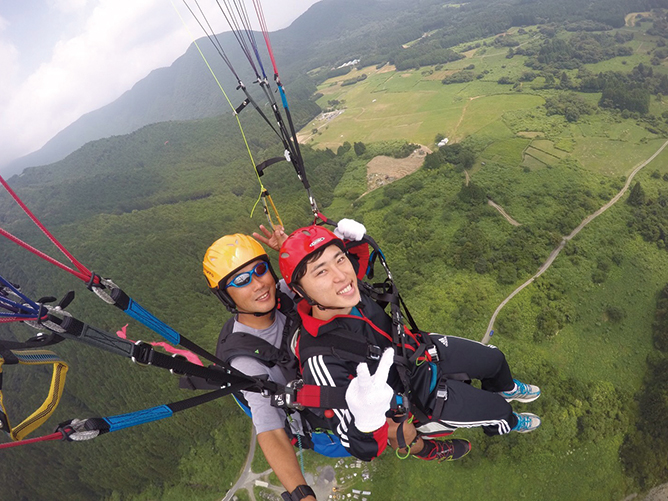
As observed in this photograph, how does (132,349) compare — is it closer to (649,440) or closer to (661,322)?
(649,440)

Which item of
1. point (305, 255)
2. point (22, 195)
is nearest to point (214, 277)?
point (305, 255)

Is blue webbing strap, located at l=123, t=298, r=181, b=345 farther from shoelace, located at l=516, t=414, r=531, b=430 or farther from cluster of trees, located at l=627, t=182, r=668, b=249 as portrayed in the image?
cluster of trees, located at l=627, t=182, r=668, b=249

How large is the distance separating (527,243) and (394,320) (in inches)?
1150

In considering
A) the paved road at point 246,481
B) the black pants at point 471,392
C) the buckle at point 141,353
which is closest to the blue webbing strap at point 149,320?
the buckle at point 141,353

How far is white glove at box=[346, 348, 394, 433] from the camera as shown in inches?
107

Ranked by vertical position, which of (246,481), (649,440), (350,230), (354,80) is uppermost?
(350,230)

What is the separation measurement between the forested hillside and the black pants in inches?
604

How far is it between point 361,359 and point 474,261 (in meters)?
26.7


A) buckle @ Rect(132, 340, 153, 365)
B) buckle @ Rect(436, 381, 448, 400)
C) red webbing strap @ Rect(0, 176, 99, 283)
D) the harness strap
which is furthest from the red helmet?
buckle @ Rect(436, 381, 448, 400)

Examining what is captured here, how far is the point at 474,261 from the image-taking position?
2712cm

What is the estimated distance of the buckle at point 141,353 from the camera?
2031 mm

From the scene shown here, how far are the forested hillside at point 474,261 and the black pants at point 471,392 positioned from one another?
15.3 metres

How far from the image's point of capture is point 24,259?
65000 mm

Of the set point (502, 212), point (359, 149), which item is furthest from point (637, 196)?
point (359, 149)
